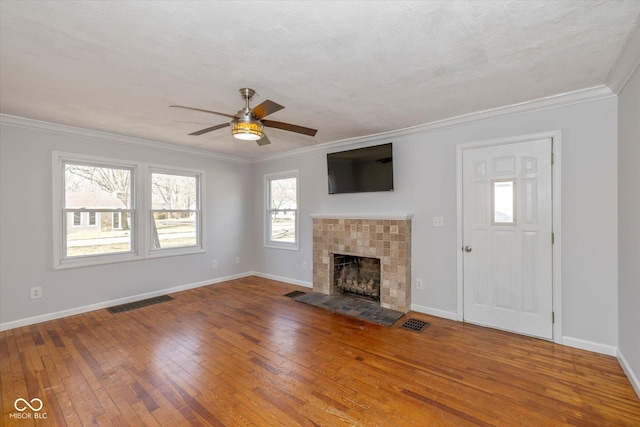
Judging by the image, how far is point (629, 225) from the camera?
228 cm

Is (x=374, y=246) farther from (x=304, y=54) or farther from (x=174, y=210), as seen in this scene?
(x=174, y=210)

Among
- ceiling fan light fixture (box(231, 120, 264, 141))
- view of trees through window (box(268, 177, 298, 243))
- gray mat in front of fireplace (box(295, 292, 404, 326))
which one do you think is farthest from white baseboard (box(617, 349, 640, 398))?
view of trees through window (box(268, 177, 298, 243))

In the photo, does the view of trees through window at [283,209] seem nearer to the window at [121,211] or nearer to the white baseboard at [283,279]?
the white baseboard at [283,279]

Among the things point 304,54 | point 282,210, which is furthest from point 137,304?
point 304,54

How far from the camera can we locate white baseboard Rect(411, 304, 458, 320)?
139 inches

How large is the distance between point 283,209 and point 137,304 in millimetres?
2745

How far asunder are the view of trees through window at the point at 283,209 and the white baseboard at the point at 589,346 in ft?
12.8

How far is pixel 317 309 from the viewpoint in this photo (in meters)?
3.94

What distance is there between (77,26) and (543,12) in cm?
268

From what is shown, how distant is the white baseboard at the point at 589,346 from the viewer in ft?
8.61

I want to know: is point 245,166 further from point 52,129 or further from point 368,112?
point 368,112

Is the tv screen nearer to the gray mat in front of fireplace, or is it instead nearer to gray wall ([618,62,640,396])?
the gray mat in front of fireplace

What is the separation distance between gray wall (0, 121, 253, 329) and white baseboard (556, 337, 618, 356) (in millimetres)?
5084

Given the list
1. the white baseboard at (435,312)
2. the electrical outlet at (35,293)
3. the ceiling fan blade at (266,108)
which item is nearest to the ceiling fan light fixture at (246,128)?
the ceiling fan blade at (266,108)
